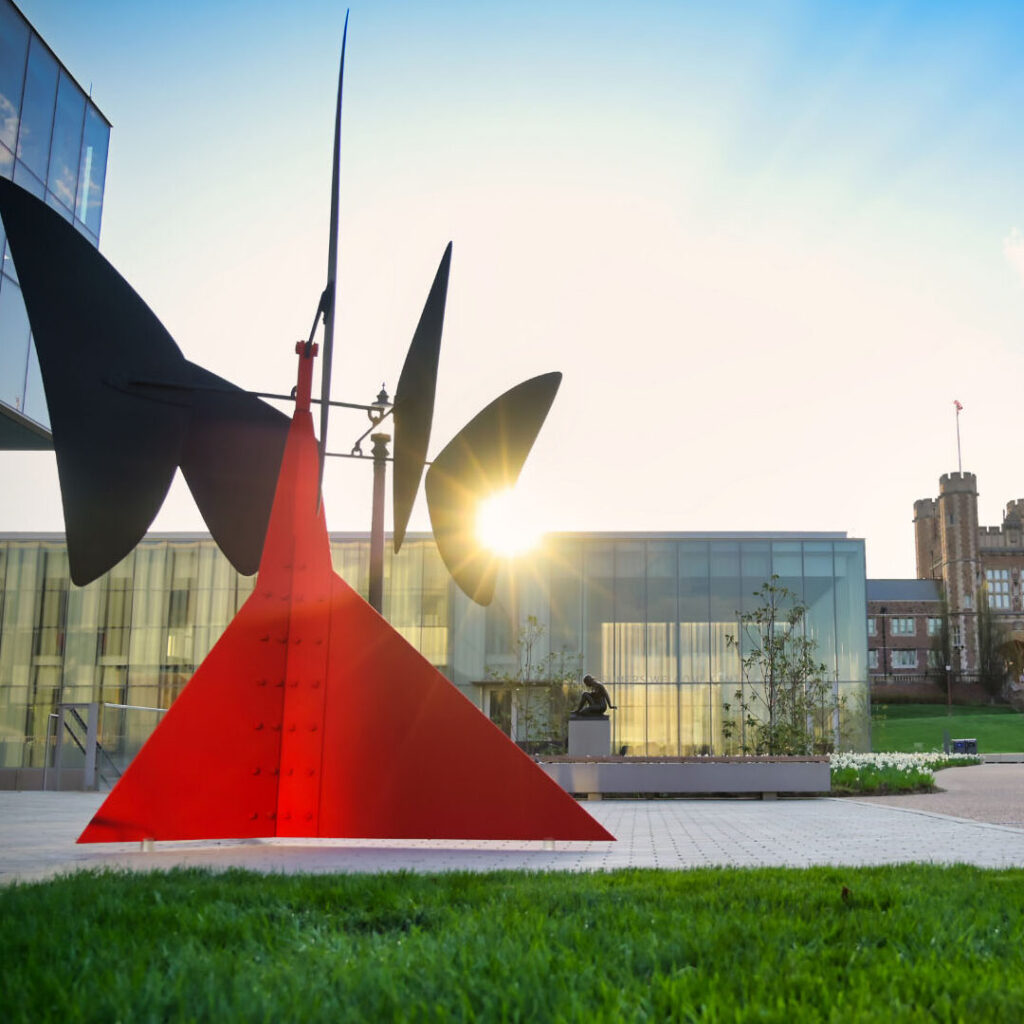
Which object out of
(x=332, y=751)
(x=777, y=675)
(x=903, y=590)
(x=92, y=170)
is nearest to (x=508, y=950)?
(x=332, y=751)

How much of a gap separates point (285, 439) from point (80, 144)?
45.6ft

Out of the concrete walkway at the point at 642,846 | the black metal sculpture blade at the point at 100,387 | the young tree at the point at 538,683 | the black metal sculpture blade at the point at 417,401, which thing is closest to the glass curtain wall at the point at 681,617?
the young tree at the point at 538,683

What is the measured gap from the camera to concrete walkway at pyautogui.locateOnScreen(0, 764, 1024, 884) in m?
6.84

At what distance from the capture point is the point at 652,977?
2.96 m

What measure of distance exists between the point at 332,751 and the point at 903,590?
79.0m

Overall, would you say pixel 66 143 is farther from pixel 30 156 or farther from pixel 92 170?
pixel 30 156

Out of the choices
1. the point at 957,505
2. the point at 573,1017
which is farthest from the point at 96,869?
the point at 957,505

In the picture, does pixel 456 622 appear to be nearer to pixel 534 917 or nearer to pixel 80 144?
pixel 80 144

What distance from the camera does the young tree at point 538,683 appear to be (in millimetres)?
31406

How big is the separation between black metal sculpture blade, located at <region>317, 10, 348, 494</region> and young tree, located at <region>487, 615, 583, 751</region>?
23390mm

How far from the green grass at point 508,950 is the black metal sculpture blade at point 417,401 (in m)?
3.74

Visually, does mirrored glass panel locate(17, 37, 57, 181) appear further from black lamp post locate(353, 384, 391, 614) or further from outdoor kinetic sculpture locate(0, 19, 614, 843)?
outdoor kinetic sculpture locate(0, 19, 614, 843)

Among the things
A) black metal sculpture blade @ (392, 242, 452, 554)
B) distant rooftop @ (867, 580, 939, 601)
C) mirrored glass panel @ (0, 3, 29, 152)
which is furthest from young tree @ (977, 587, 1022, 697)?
black metal sculpture blade @ (392, 242, 452, 554)

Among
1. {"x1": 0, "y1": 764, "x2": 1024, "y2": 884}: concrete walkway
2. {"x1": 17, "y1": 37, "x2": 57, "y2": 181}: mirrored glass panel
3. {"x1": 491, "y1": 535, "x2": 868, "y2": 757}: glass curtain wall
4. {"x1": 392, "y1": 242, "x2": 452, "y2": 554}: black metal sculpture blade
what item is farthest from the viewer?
{"x1": 491, "y1": 535, "x2": 868, "y2": 757}: glass curtain wall
